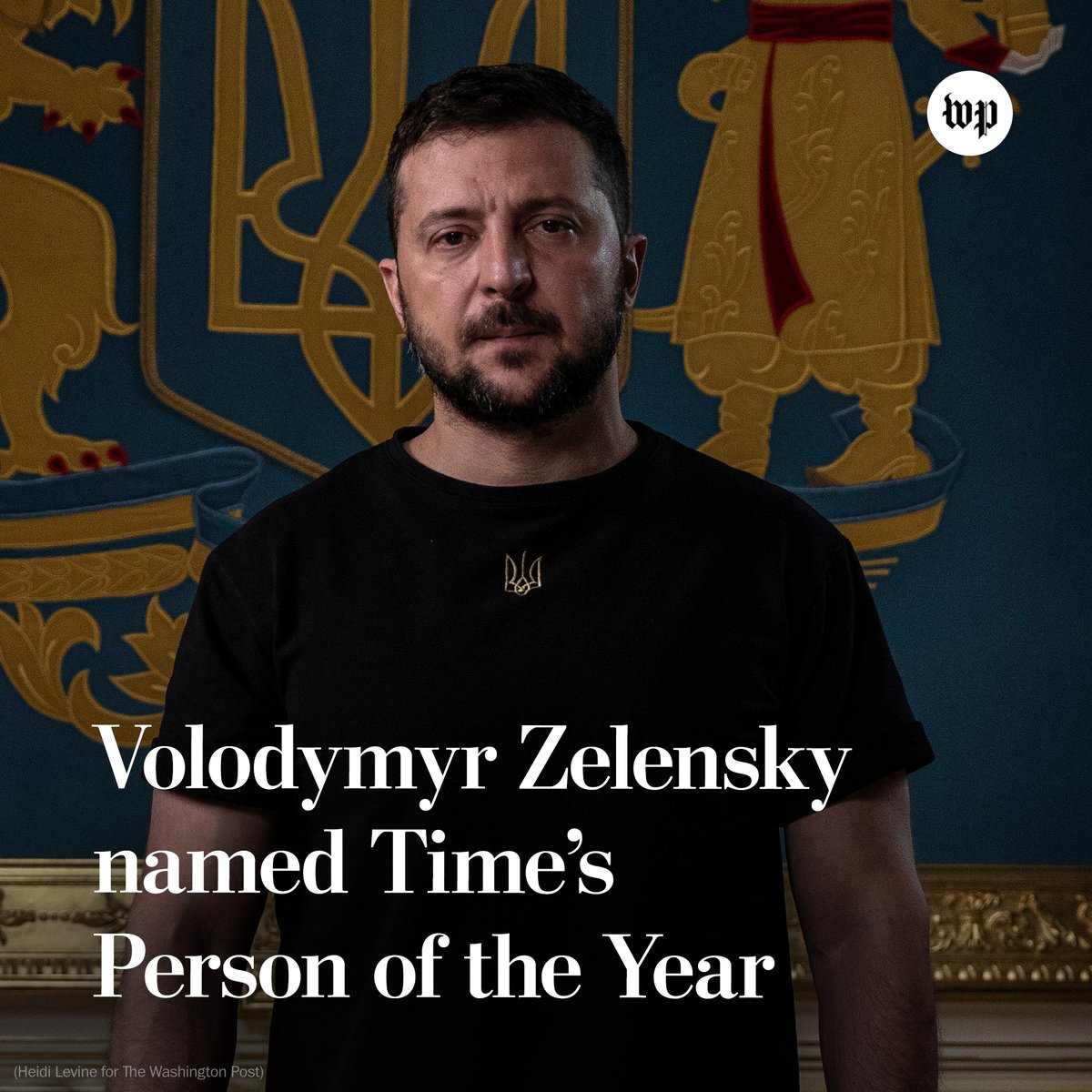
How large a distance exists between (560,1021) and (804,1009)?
656 millimetres

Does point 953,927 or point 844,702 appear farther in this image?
point 953,927

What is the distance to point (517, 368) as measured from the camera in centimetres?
102

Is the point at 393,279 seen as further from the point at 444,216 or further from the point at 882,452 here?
the point at 882,452

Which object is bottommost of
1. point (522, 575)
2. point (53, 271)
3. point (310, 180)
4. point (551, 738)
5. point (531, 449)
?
point (551, 738)

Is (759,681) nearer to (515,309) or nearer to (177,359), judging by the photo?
(515,309)

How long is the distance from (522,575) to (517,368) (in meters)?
0.18

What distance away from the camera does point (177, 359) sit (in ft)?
5.02

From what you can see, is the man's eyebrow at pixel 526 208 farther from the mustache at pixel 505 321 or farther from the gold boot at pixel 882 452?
the gold boot at pixel 882 452

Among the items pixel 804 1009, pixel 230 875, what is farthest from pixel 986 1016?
pixel 230 875

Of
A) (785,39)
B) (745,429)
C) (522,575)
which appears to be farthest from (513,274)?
(785,39)

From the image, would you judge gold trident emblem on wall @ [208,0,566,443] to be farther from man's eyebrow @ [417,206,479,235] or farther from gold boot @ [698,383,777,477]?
man's eyebrow @ [417,206,479,235]

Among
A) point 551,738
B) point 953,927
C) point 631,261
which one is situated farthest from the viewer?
point 953,927

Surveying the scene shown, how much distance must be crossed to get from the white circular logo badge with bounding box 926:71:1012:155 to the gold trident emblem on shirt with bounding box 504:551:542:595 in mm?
915

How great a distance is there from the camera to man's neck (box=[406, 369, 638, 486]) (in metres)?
1.07
